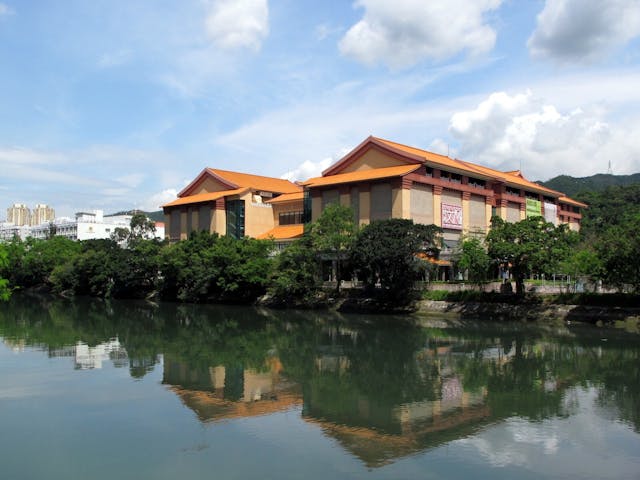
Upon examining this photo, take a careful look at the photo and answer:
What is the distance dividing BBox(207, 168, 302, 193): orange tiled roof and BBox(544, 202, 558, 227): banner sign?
26.9 m

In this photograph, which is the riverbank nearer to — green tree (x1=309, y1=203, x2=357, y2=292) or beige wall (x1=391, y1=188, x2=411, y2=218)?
green tree (x1=309, y1=203, x2=357, y2=292)

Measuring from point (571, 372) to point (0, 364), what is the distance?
19897 mm

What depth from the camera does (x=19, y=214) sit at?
598ft

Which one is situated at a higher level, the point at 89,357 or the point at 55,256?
the point at 55,256

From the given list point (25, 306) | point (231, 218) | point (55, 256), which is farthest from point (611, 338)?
point (55, 256)

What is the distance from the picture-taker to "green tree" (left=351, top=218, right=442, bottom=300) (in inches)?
1455

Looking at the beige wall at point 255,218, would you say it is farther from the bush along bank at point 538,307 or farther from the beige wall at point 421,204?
the bush along bank at point 538,307

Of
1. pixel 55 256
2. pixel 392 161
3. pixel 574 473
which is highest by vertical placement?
pixel 392 161

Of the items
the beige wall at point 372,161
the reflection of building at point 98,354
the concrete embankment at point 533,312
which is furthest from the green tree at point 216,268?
the reflection of building at point 98,354

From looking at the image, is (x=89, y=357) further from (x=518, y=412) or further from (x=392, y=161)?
(x=392, y=161)

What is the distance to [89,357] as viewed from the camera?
2266 centimetres

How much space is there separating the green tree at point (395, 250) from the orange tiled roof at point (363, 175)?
6.72 m

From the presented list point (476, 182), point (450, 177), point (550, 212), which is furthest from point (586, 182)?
point (450, 177)

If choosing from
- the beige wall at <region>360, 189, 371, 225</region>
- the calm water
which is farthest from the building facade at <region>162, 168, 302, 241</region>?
the calm water
